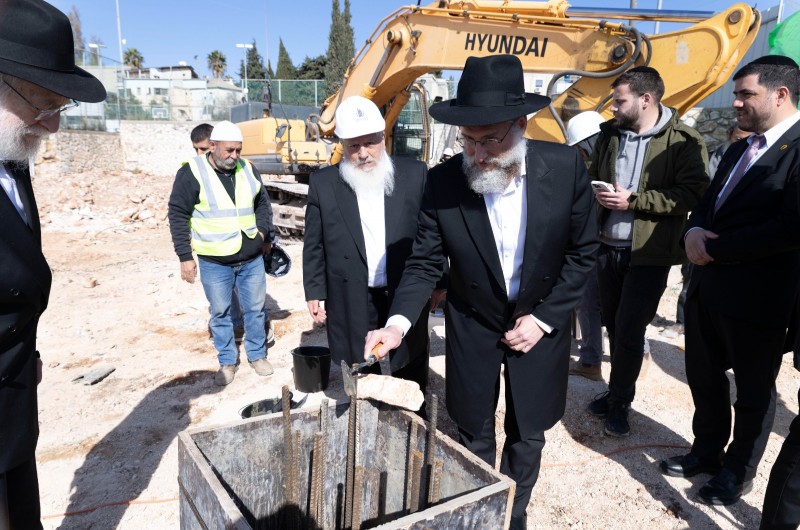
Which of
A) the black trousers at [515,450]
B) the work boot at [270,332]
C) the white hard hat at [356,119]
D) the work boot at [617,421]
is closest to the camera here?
the black trousers at [515,450]

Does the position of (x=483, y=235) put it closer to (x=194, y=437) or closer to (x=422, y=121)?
(x=194, y=437)

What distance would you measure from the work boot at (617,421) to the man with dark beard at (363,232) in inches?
57.8

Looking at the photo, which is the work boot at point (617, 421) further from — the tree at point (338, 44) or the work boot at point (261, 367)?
the tree at point (338, 44)

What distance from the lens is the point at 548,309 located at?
239 cm

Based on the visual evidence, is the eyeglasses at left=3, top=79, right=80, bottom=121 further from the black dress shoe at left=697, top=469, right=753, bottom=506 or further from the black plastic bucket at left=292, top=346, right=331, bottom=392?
the black dress shoe at left=697, top=469, right=753, bottom=506

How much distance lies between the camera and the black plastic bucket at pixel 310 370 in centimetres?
431

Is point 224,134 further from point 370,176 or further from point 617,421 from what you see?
point 617,421

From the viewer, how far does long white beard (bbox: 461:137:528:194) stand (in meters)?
2.23

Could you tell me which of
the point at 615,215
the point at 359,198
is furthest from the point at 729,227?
the point at 359,198

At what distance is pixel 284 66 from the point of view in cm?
5128

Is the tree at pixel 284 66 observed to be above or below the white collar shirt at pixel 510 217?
above

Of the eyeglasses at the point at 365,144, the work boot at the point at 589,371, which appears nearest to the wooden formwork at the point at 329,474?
the eyeglasses at the point at 365,144

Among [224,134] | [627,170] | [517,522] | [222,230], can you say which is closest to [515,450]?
[517,522]

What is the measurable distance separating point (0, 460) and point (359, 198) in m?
2.13
